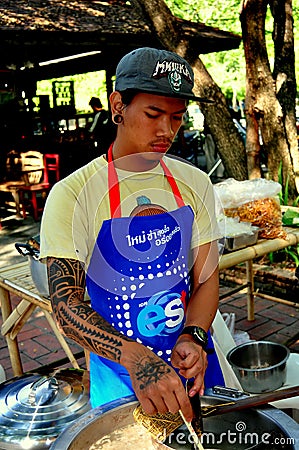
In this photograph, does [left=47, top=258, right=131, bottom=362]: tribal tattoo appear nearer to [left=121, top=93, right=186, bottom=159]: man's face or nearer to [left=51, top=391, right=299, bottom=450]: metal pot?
[left=51, top=391, right=299, bottom=450]: metal pot

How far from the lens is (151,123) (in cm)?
157

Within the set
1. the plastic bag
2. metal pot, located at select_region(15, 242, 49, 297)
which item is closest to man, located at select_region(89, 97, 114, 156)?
the plastic bag

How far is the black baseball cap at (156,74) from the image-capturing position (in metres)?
1.50

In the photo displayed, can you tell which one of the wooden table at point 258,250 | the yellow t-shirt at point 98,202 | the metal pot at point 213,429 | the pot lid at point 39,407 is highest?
the yellow t-shirt at point 98,202

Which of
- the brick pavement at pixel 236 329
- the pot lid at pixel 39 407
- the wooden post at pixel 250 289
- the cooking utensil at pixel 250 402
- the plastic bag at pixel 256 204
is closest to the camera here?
the cooking utensil at pixel 250 402

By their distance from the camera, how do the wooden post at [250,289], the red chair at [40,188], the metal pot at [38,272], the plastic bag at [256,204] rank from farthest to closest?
1. the red chair at [40,188]
2. the wooden post at [250,289]
3. the plastic bag at [256,204]
4. the metal pot at [38,272]

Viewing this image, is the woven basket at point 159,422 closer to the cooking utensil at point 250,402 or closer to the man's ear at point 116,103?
the cooking utensil at point 250,402

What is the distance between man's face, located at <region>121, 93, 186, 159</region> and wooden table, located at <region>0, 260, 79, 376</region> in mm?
1111

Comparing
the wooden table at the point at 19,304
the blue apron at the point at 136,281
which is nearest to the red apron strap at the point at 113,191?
the blue apron at the point at 136,281

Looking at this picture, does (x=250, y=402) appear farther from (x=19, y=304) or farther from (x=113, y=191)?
(x=19, y=304)

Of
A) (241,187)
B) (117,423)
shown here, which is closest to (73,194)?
(117,423)

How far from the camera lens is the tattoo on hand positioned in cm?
125

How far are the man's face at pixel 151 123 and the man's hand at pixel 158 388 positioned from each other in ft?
2.07

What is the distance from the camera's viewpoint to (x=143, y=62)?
152 cm
